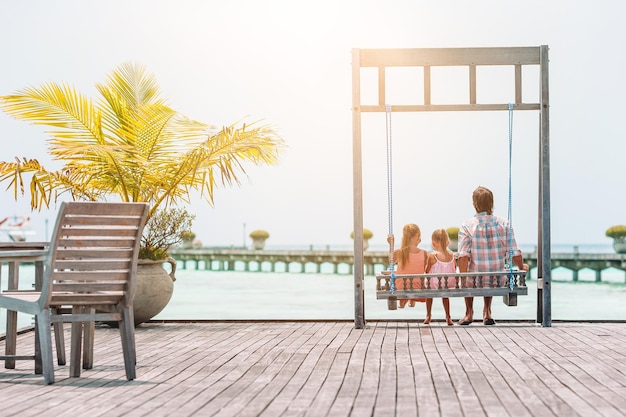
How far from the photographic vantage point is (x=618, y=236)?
45781mm

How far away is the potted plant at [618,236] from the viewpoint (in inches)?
1781

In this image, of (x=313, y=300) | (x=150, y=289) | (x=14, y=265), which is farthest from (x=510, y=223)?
(x=313, y=300)

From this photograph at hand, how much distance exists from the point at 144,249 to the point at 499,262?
3.06 meters

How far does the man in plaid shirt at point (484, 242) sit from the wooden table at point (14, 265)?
3.55m

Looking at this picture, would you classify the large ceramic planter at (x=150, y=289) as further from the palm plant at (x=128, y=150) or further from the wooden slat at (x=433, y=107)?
the wooden slat at (x=433, y=107)

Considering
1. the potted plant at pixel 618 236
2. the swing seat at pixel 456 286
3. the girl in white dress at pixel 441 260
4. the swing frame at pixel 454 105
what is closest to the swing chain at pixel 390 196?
the swing seat at pixel 456 286

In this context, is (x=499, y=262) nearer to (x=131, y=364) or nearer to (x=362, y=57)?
(x=362, y=57)

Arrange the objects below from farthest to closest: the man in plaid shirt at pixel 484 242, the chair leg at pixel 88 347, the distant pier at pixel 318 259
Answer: the distant pier at pixel 318 259, the man in plaid shirt at pixel 484 242, the chair leg at pixel 88 347

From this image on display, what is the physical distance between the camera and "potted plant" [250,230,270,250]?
60.8 metres

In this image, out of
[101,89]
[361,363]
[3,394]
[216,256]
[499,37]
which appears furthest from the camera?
[216,256]

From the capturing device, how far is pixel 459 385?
4559 mm

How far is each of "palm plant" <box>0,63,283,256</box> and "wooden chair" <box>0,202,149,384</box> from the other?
3.89m

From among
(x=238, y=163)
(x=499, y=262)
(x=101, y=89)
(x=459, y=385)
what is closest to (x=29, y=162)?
(x=101, y=89)

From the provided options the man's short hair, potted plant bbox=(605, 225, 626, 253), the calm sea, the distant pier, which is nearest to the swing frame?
the man's short hair
